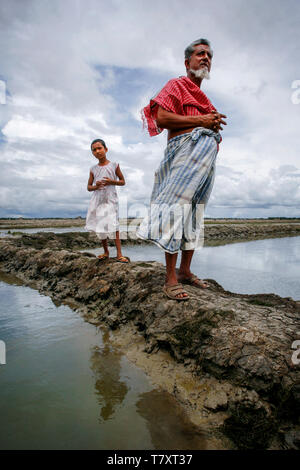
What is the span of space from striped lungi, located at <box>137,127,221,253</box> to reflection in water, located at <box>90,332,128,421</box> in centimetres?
94

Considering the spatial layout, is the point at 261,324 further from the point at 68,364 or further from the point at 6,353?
the point at 6,353

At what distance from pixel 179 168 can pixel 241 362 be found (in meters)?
1.50

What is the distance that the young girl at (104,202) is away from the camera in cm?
414

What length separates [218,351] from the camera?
175 cm

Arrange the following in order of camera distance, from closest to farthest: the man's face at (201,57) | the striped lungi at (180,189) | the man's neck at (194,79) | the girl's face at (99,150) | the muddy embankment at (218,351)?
the muddy embankment at (218,351) < the striped lungi at (180,189) < the man's face at (201,57) < the man's neck at (194,79) < the girl's face at (99,150)

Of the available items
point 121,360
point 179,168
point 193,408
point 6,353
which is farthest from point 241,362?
point 6,353

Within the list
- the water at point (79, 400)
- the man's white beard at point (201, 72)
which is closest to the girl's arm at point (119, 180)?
the man's white beard at point (201, 72)

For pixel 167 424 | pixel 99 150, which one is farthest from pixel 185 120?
pixel 99 150

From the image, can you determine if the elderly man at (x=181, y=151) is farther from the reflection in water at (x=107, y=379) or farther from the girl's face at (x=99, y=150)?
the girl's face at (x=99, y=150)

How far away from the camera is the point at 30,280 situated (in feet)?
15.1

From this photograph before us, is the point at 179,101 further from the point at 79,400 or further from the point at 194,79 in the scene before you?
the point at 79,400

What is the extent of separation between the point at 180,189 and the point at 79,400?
1.63 m

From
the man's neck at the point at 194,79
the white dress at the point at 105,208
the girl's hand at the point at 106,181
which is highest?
the man's neck at the point at 194,79

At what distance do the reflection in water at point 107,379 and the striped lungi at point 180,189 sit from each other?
0.94 meters
